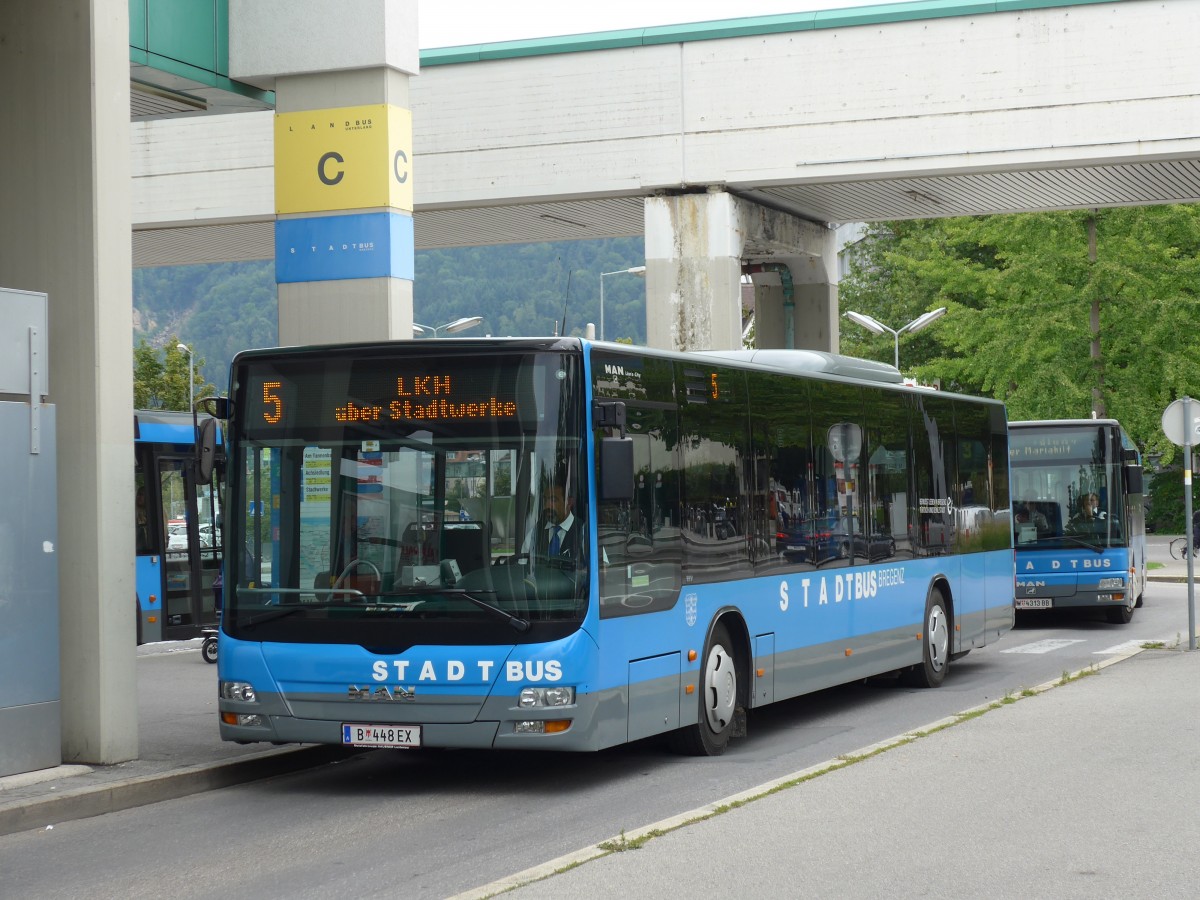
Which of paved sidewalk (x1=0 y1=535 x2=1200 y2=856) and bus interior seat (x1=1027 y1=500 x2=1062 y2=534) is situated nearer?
paved sidewalk (x1=0 y1=535 x2=1200 y2=856)

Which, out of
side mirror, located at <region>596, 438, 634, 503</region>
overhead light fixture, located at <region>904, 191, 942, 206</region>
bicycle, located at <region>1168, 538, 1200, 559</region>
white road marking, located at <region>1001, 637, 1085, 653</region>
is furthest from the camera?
bicycle, located at <region>1168, 538, 1200, 559</region>

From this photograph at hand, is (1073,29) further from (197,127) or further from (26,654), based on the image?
(26,654)

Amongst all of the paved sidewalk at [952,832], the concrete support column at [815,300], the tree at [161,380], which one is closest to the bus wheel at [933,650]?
the paved sidewalk at [952,832]

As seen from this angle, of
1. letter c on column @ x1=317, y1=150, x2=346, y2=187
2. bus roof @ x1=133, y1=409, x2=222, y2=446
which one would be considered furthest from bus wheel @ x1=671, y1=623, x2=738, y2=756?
bus roof @ x1=133, y1=409, x2=222, y2=446

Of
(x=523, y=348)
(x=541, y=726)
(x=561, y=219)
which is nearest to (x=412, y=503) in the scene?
(x=523, y=348)

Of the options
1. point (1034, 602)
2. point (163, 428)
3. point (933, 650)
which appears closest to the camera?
point (933, 650)

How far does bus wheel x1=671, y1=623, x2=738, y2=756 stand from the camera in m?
11.5

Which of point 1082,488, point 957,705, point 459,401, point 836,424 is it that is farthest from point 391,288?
point 1082,488

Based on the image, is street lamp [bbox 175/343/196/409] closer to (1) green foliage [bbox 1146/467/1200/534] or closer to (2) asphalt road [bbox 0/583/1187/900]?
(1) green foliage [bbox 1146/467/1200/534]

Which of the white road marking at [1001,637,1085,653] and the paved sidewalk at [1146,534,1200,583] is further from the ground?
the paved sidewalk at [1146,534,1200,583]

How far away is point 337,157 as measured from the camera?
50.4 ft

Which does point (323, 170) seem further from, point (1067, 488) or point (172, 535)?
point (1067, 488)

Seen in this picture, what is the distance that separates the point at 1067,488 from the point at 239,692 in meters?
15.6

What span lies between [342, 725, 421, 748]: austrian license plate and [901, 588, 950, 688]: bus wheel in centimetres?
740
